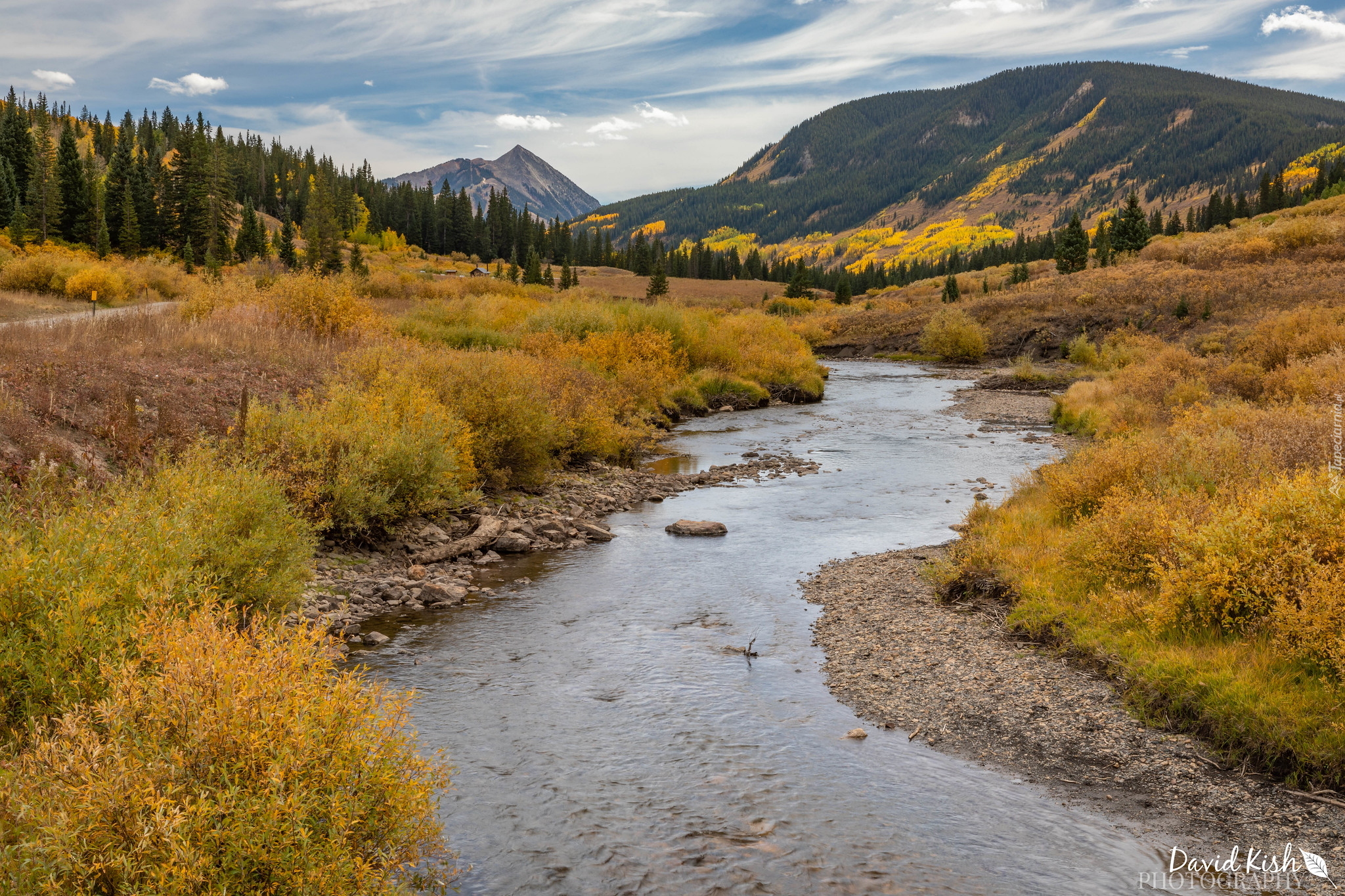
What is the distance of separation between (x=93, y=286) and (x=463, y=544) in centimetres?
2752

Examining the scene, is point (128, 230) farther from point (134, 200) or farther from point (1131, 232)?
point (1131, 232)

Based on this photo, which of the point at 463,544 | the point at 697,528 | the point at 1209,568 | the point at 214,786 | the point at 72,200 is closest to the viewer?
the point at 214,786

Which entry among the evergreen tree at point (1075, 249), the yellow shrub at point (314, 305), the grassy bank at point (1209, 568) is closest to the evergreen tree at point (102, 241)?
the yellow shrub at point (314, 305)

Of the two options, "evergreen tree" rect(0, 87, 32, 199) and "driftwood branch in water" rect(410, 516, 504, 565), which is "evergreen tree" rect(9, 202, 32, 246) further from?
"driftwood branch in water" rect(410, 516, 504, 565)

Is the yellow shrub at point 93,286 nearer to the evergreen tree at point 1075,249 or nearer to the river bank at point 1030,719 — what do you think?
the river bank at point 1030,719

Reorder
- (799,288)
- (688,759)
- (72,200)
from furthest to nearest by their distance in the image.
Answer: (799,288) < (72,200) < (688,759)

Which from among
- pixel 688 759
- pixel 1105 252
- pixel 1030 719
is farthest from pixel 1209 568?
pixel 1105 252

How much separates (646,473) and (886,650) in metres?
13.4

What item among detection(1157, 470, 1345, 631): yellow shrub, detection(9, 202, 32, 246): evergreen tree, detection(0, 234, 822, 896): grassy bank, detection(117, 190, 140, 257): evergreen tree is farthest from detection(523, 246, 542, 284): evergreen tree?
detection(1157, 470, 1345, 631): yellow shrub

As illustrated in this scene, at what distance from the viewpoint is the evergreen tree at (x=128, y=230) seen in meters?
71.8

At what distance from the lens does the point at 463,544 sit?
16.1 m

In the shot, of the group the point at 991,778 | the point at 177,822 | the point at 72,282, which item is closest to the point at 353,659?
the point at 177,822

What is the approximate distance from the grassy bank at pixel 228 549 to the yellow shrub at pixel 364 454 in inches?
2.4

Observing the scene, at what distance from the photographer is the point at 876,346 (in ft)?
252
